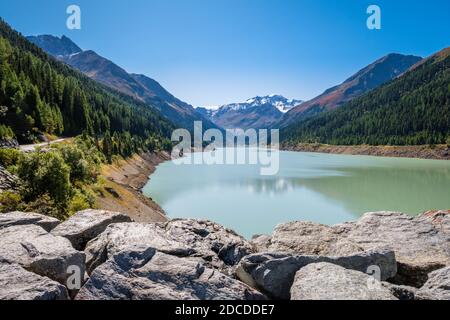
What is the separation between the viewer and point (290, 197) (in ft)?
187

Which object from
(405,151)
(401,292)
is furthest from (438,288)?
(405,151)

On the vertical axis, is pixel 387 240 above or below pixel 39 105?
below

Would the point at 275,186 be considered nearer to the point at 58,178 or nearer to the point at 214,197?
the point at 214,197

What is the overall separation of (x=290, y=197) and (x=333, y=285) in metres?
50.1

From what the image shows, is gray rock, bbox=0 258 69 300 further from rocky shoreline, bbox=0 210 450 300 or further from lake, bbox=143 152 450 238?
lake, bbox=143 152 450 238

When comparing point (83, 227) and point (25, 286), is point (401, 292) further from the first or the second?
point (83, 227)

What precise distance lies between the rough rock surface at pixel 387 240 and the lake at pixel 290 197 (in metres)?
20.6

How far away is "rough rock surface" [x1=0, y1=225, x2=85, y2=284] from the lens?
849cm

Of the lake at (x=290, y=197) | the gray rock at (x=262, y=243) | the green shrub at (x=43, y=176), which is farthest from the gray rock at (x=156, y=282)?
the lake at (x=290, y=197)

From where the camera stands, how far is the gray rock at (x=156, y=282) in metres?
7.66

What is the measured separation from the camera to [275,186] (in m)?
68.5

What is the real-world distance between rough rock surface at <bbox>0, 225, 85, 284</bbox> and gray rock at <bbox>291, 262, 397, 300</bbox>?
6056 mm

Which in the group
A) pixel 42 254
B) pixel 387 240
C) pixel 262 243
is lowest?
pixel 262 243
